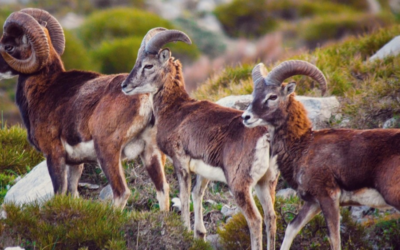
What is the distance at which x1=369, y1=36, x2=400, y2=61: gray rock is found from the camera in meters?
14.0

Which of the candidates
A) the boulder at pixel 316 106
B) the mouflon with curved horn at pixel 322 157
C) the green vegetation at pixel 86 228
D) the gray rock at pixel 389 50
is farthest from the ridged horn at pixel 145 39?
the gray rock at pixel 389 50

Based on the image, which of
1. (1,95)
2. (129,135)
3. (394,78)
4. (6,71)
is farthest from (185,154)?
(1,95)

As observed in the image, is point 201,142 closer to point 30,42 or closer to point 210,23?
point 30,42

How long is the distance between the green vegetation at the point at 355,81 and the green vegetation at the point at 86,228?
12.7ft

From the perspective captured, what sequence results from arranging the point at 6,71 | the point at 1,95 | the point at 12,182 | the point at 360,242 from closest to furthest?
the point at 360,242 → the point at 6,71 → the point at 12,182 → the point at 1,95

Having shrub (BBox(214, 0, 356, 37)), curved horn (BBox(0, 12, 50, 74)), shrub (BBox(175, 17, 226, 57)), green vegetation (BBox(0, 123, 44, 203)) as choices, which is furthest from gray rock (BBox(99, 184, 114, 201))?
shrub (BBox(214, 0, 356, 37))

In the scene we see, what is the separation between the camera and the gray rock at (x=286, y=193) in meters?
10.8

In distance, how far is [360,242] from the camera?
947cm

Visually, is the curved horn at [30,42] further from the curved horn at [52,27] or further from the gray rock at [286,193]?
the gray rock at [286,193]

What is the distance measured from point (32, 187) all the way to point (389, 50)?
7.13 meters

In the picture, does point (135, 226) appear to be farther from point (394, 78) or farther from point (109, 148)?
point (394, 78)

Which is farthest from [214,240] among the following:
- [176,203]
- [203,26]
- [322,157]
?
[203,26]

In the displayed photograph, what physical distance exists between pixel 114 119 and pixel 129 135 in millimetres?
294

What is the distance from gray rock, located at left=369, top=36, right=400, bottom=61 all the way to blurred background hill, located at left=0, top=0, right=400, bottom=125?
387 inches
